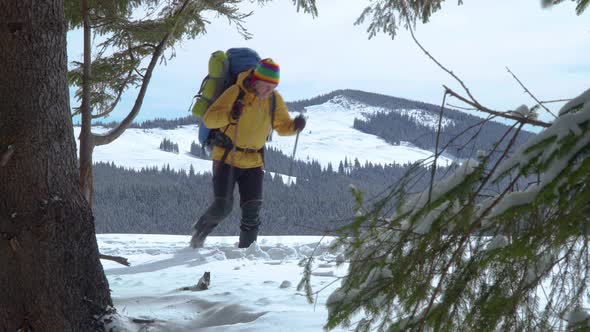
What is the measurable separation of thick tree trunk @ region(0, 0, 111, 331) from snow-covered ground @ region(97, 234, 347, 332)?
1.24 ft

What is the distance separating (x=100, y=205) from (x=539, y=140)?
3778 cm

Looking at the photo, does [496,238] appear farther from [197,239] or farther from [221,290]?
[197,239]

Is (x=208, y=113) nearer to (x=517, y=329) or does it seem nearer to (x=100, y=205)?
(x=517, y=329)

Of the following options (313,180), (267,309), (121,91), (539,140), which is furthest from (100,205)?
(539,140)

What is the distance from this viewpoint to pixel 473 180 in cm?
132

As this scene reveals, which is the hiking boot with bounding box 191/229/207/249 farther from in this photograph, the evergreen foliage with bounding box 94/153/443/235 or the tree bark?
the evergreen foliage with bounding box 94/153/443/235

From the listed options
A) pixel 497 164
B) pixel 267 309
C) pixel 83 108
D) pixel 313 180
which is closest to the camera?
pixel 497 164

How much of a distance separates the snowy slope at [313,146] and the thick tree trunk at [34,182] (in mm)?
52181

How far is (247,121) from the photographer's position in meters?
5.42

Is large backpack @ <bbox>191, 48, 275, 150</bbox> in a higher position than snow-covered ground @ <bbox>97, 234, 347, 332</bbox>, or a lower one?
higher

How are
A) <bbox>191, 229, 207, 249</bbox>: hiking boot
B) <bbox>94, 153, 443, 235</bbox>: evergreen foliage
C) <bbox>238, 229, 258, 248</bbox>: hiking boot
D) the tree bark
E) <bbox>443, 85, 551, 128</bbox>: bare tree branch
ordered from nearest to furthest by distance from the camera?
<bbox>443, 85, 551, 128</bbox>: bare tree branch → the tree bark → <bbox>238, 229, 258, 248</bbox>: hiking boot → <bbox>191, 229, 207, 249</bbox>: hiking boot → <bbox>94, 153, 443, 235</bbox>: evergreen foliage

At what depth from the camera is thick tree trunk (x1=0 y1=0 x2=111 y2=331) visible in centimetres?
230

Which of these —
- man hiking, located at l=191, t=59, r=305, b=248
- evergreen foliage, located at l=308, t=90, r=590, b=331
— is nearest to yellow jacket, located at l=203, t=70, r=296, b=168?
man hiking, located at l=191, t=59, r=305, b=248

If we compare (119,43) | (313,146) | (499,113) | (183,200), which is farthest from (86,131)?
(313,146)
